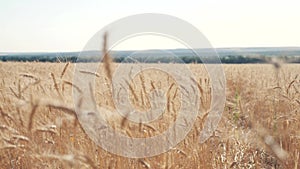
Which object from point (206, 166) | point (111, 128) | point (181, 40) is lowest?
point (206, 166)

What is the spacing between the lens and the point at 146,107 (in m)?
2.13

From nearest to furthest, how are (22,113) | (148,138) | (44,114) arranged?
(148,138) → (22,113) → (44,114)

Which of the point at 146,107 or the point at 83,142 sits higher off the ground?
the point at 146,107

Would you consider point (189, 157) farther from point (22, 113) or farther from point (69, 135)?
point (22, 113)

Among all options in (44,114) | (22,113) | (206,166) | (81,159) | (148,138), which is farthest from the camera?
(44,114)

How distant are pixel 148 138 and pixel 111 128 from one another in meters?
0.20

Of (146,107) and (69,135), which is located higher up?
(146,107)

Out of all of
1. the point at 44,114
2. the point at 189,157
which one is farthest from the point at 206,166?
the point at 44,114

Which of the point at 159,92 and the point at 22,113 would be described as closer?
the point at 22,113

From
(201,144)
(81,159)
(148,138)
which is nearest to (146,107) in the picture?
(148,138)

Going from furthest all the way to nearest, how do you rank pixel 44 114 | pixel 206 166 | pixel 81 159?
pixel 44 114
pixel 206 166
pixel 81 159

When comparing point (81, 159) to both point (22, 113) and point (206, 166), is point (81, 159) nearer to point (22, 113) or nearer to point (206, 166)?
point (206, 166)

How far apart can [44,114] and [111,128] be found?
87 centimetres

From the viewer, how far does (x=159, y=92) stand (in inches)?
104
